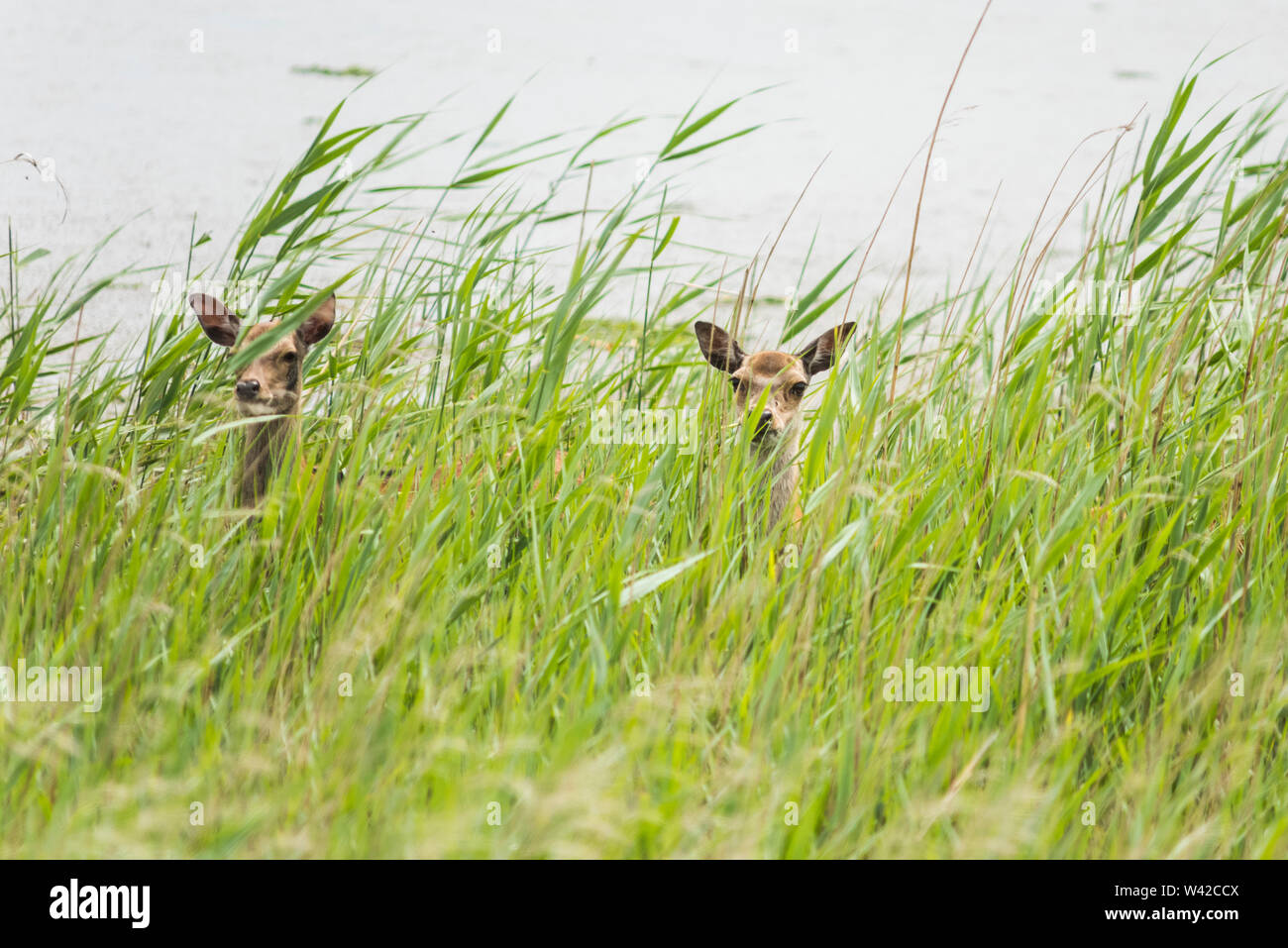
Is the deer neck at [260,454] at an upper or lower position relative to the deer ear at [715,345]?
lower

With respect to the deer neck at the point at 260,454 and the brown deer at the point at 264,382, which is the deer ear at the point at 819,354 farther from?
the deer neck at the point at 260,454

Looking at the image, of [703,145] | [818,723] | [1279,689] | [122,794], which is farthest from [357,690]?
[703,145]

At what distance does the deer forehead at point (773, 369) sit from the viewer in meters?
3.78

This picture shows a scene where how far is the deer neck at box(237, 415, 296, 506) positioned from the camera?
326 centimetres

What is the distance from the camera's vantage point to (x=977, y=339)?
3.62 metres

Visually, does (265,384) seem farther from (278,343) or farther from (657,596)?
(657,596)

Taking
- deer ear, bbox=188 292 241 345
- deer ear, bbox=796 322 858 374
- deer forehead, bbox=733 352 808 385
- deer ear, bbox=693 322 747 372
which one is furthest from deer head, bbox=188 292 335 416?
deer ear, bbox=796 322 858 374

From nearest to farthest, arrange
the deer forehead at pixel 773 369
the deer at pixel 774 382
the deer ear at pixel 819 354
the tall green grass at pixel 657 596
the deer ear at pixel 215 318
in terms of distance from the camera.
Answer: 1. the tall green grass at pixel 657 596
2. the deer ear at pixel 215 318
3. the deer at pixel 774 382
4. the deer forehead at pixel 773 369
5. the deer ear at pixel 819 354

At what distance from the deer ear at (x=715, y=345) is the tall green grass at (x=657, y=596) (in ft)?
1.27

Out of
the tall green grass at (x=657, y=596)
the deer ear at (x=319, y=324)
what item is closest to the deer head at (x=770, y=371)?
the tall green grass at (x=657, y=596)

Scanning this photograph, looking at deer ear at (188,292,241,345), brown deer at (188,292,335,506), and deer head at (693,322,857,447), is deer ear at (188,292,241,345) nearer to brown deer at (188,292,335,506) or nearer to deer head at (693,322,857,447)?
brown deer at (188,292,335,506)

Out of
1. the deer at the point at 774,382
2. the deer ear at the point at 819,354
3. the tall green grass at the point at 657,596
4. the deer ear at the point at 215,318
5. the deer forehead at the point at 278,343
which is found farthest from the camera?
the deer ear at the point at 819,354

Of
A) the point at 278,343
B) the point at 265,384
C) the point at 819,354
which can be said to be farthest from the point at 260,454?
the point at 819,354
